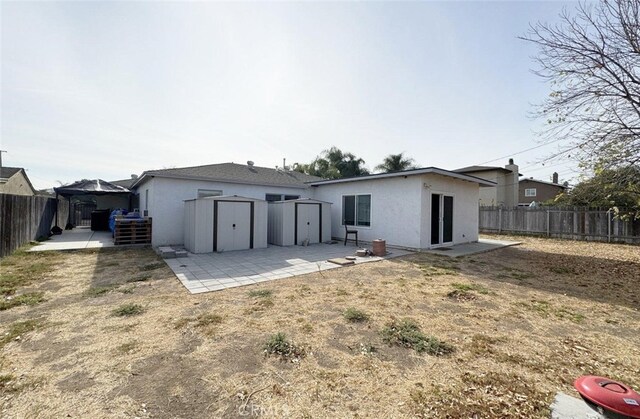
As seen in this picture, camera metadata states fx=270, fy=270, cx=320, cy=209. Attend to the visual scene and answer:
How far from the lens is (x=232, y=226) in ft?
28.9

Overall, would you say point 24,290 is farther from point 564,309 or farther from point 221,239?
point 564,309

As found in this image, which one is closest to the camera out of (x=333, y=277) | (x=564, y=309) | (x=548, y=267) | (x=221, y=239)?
(x=564, y=309)

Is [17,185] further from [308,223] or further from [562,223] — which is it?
[562,223]

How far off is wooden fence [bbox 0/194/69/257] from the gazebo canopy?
0.79 m

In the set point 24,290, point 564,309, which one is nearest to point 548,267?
point 564,309

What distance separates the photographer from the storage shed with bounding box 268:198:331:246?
10.0 meters

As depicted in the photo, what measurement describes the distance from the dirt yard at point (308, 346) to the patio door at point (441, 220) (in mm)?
4364

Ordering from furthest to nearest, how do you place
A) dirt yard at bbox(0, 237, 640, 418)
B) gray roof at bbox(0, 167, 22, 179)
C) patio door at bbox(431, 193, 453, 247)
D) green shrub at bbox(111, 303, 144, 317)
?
gray roof at bbox(0, 167, 22, 179), patio door at bbox(431, 193, 453, 247), green shrub at bbox(111, 303, 144, 317), dirt yard at bbox(0, 237, 640, 418)

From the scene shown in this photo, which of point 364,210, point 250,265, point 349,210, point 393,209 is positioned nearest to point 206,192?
point 250,265

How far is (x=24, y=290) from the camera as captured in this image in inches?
184

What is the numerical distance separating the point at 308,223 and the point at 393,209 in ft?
10.7

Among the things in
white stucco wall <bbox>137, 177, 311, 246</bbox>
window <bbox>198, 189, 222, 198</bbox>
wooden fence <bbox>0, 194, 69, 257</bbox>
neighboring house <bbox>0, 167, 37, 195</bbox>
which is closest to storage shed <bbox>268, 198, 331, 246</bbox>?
window <bbox>198, 189, 222, 198</bbox>

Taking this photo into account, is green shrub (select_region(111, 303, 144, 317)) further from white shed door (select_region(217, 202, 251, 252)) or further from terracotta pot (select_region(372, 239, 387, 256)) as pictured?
terracotta pot (select_region(372, 239, 387, 256))

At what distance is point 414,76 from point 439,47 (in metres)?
1.05
